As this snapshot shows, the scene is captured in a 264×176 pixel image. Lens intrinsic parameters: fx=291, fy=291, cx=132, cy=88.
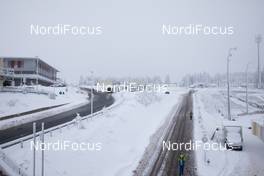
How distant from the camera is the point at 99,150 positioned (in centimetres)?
2738

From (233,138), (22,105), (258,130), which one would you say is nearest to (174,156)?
(233,138)

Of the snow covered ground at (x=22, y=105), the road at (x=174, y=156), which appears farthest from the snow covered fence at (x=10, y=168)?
the snow covered ground at (x=22, y=105)

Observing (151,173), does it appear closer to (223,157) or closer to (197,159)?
(197,159)

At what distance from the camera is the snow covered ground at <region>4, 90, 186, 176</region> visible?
21.3 meters

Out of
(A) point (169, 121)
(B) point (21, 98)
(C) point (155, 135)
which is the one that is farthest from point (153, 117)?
(B) point (21, 98)

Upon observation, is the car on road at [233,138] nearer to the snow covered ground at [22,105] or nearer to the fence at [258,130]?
the fence at [258,130]

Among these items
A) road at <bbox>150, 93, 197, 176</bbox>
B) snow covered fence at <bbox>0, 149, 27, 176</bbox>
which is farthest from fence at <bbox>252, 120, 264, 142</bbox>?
snow covered fence at <bbox>0, 149, 27, 176</bbox>

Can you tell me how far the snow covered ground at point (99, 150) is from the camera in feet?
69.9

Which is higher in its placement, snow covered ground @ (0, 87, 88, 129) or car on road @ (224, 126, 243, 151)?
snow covered ground @ (0, 87, 88, 129)

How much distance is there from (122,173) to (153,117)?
29.0m

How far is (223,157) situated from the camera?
2680 cm

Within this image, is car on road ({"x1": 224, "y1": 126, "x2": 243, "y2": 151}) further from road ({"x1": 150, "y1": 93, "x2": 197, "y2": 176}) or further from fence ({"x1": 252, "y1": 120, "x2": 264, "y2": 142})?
fence ({"x1": 252, "y1": 120, "x2": 264, "y2": 142})

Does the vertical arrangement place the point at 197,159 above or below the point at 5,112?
below

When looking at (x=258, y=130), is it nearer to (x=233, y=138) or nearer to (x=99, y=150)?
(x=233, y=138)
